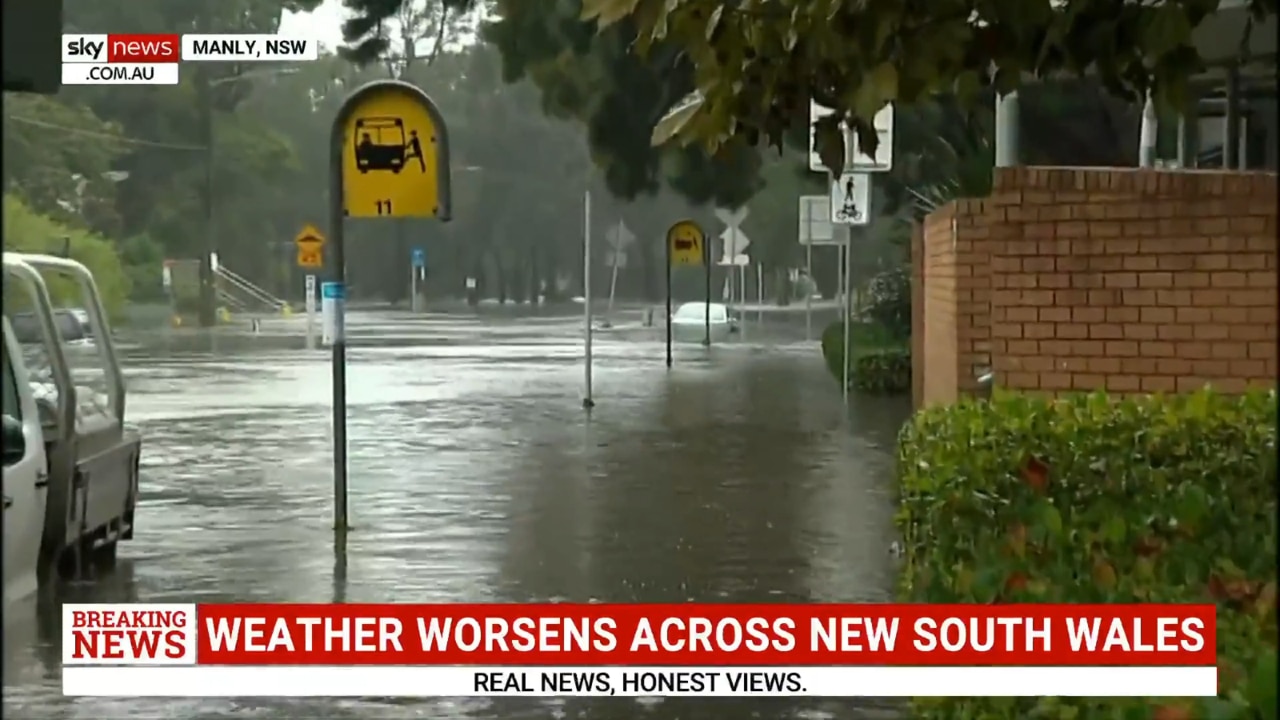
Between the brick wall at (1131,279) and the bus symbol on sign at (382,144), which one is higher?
the bus symbol on sign at (382,144)

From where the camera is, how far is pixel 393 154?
1188 cm

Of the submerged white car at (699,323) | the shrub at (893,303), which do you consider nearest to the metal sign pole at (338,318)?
the shrub at (893,303)

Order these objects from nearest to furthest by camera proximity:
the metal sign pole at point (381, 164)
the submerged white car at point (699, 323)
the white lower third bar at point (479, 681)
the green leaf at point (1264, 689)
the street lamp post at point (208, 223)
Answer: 1. the green leaf at point (1264, 689)
2. the white lower third bar at point (479, 681)
3. the metal sign pole at point (381, 164)
4. the street lamp post at point (208, 223)
5. the submerged white car at point (699, 323)

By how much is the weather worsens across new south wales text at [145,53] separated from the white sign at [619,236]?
4128cm

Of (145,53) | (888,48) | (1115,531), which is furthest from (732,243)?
(1115,531)

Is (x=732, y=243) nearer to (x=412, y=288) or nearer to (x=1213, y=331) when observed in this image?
(x=412, y=288)

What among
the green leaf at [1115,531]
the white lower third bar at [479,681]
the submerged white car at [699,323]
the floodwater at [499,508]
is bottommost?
the submerged white car at [699,323]

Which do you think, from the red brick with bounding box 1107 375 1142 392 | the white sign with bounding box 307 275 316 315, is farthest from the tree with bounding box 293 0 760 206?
the white sign with bounding box 307 275 316 315

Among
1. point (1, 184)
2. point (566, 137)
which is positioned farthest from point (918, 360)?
point (566, 137)

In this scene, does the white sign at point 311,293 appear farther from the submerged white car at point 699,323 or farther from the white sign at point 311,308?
the submerged white car at point 699,323

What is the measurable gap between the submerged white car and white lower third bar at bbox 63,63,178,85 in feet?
136

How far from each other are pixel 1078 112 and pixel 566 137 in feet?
116

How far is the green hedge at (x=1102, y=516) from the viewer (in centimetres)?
484

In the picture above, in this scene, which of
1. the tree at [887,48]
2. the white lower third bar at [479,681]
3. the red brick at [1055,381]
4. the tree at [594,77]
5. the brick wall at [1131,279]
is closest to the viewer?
the tree at [887,48]
